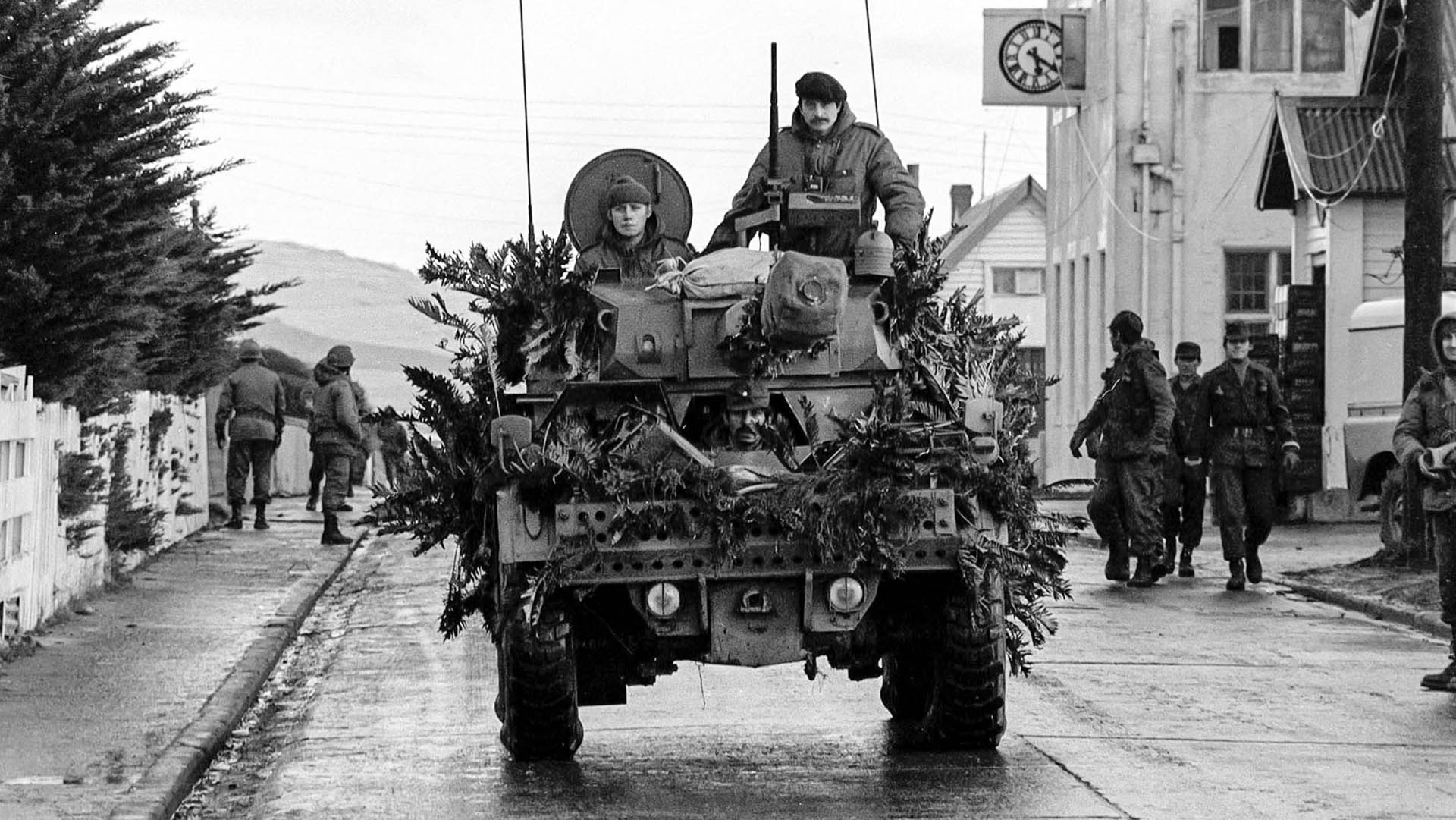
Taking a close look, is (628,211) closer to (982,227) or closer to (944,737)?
(944,737)

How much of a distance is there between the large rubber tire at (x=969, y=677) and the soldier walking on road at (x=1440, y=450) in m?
3.22

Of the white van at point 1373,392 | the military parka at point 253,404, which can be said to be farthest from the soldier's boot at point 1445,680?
the military parka at point 253,404

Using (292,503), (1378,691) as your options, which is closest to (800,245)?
(1378,691)

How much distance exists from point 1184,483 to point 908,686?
→ 8.67m

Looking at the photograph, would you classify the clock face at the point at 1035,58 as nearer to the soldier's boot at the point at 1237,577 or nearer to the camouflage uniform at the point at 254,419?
the camouflage uniform at the point at 254,419

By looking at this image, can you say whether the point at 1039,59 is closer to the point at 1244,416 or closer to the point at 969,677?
the point at 1244,416

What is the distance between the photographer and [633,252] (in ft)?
37.6

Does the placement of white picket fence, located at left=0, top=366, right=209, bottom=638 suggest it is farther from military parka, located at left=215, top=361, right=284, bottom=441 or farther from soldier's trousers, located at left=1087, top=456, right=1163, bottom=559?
soldier's trousers, located at left=1087, top=456, right=1163, bottom=559

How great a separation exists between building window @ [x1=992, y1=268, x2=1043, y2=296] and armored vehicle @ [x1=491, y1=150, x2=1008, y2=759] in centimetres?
5810

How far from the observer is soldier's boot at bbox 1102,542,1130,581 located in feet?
59.4

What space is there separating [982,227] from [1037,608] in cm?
5677

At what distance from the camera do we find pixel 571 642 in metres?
9.69

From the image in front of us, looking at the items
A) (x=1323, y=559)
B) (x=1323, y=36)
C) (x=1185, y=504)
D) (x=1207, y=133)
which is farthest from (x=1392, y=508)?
(x=1323, y=36)

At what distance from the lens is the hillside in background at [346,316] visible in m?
65.6
